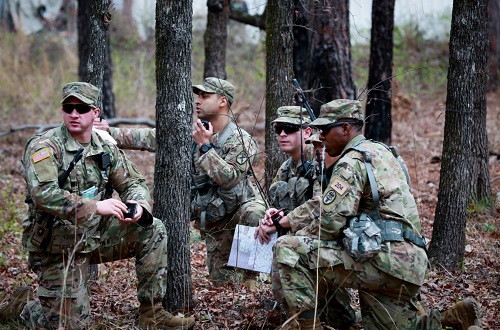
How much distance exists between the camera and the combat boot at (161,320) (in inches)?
184

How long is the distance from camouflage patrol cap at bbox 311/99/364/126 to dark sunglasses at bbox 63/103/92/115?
1.74 metres

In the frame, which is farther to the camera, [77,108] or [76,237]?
[77,108]

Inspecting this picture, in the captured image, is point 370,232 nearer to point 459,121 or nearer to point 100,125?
point 459,121

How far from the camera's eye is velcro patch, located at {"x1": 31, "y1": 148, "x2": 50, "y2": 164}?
14.7ft

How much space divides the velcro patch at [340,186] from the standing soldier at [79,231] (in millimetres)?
1432

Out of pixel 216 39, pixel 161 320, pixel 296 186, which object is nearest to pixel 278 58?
pixel 296 186

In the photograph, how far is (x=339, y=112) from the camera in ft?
14.6

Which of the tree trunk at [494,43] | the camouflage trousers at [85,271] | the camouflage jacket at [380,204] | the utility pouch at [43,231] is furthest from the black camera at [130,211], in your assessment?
the tree trunk at [494,43]

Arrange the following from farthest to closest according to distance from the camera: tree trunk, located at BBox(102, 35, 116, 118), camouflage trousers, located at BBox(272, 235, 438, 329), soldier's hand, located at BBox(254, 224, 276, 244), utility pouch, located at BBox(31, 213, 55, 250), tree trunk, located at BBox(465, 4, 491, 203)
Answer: tree trunk, located at BBox(102, 35, 116, 118) < tree trunk, located at BBox(465, 4, 491, 203) < soldier's hand, located at BBox(254, 224, 276, 244) < utility pouch, located at BBox(31, 213, 55, 250) < camouflage trousers, located at BBox(272, 235, 438, 329)

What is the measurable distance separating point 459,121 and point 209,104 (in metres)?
2.42

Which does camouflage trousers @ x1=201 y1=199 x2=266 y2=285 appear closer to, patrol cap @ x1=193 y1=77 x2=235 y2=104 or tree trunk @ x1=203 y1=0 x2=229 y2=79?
patrol cap @ x1=193 y1=77 x2=235 y2=104

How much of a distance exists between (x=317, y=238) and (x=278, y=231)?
2.11 ft

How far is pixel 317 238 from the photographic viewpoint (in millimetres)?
4383

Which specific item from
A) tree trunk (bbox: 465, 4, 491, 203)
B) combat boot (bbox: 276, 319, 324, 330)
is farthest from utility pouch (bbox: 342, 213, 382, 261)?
tree trunk (bbox: 465, 4, 491, 203)
